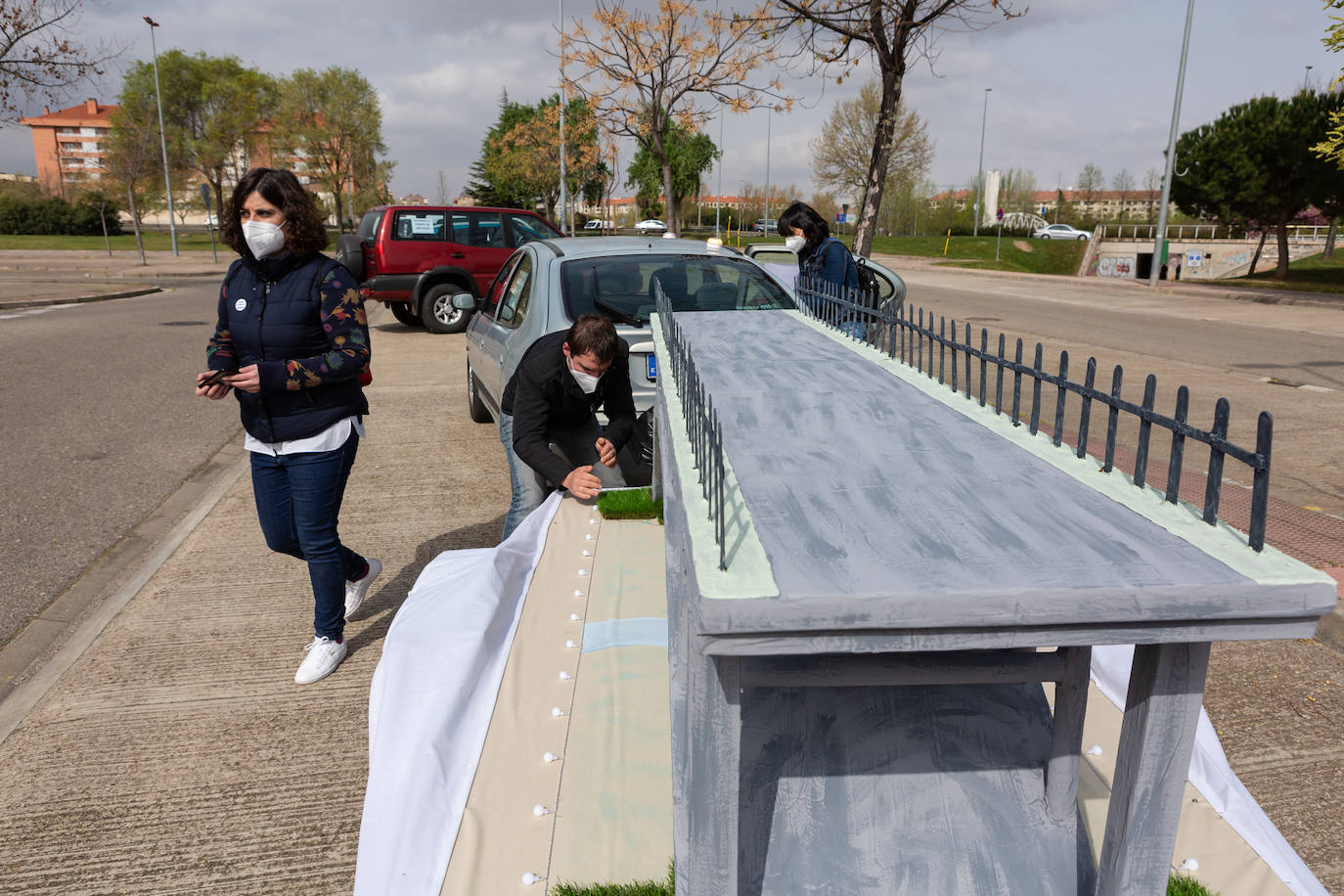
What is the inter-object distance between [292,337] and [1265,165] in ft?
121

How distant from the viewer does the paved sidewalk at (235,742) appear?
2.61m

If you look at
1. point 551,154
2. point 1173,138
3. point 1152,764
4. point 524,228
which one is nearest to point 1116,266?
point 1173,138

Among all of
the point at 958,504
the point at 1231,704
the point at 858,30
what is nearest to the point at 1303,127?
the point at 858,30

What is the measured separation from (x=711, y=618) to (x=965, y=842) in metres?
0.99

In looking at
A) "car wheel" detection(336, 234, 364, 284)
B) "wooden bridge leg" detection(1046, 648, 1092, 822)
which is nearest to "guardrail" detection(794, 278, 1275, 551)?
"wooden bridge leg" detection(1046, 648, 1092, 822)

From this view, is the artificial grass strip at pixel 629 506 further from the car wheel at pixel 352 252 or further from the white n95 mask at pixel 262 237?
the car wheel at pixel 352 252

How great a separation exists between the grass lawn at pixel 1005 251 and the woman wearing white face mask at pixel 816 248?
136 feet

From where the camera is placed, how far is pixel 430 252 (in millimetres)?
15000

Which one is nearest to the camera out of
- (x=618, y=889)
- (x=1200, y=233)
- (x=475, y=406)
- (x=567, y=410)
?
(x=618, y=889)

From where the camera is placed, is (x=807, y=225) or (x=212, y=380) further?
(x=807, y=225)

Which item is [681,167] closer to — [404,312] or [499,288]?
[404,312]

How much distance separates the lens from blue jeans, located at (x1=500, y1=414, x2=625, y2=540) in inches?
176

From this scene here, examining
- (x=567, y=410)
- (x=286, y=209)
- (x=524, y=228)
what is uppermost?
(x=524, y=228)

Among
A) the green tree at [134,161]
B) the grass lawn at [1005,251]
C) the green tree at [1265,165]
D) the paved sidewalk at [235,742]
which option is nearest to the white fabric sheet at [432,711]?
the paved sidewalk at [235,742]
